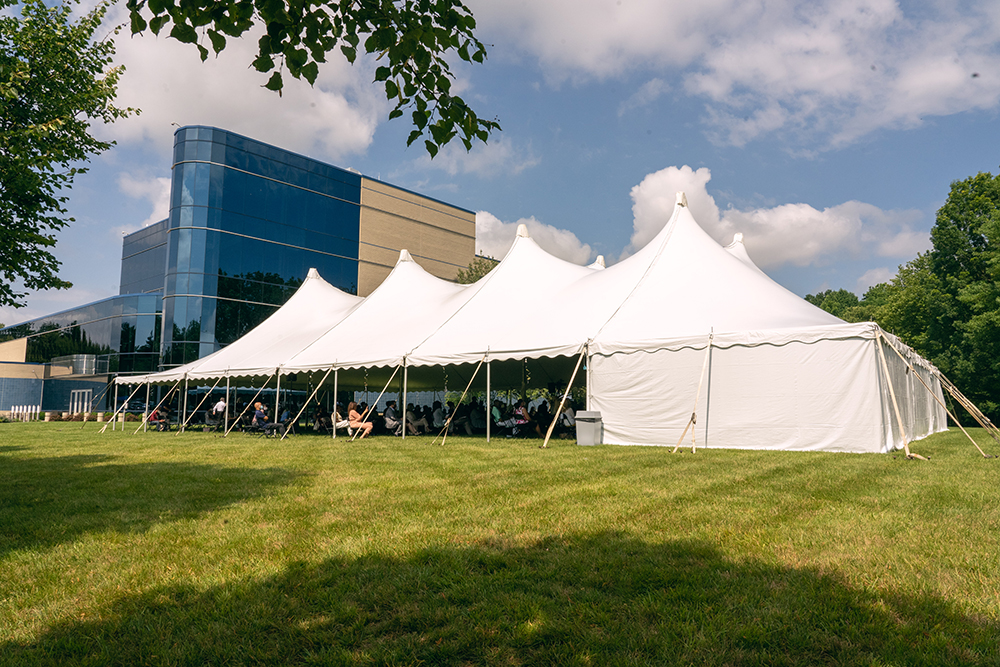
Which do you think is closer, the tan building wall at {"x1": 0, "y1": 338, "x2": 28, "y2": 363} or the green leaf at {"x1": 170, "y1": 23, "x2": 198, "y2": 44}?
the green leaf at {"x1": 170, "y1": 23, "x2": 198, "y2": 44}

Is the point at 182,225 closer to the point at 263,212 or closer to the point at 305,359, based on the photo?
the point at 263,212

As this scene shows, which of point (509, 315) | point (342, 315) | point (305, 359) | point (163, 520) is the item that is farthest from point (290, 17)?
point (342, 315)

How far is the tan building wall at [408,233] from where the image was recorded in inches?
1388

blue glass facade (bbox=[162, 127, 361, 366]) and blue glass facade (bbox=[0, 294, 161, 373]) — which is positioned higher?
blue glass facade (bbox=[162, 127, 361, 366])

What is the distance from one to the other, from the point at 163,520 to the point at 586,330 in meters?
9.19

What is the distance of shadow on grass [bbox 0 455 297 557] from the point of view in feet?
15.4

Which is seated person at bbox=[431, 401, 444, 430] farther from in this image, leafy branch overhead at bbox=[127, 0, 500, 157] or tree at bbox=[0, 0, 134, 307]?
leafy branch overhead at bbox=[127, 0, 500, 157]

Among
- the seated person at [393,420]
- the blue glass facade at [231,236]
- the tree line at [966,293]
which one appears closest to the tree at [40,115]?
the seated person at [393,420]

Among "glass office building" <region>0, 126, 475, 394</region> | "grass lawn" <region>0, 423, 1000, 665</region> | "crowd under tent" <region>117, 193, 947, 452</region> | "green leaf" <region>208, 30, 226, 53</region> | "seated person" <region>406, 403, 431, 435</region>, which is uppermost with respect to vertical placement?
"glass office building" <region>0, 126, 475, 394</region>

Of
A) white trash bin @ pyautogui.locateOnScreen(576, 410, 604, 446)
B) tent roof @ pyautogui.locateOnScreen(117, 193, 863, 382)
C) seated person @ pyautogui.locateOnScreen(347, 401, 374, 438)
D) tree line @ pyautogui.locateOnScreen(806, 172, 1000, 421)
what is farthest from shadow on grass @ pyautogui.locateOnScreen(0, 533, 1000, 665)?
tree line @ pyautogui.locateOnScreen(806, 172, 1000, 421)

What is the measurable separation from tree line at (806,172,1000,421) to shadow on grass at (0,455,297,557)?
2843cm

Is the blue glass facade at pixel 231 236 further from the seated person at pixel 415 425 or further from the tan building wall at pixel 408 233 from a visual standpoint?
the seated person at pixel 415 425

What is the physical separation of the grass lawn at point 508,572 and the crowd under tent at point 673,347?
388 cm

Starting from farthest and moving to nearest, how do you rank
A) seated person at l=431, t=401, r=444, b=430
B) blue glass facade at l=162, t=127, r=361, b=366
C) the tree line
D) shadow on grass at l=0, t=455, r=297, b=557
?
blue glass facade at l=162, t=127, r=361, b=366 → the tree line → seated person at l=431, t=401, r=444, b=430 → shadow on grass at l=0, t=455, r=297, b=557
